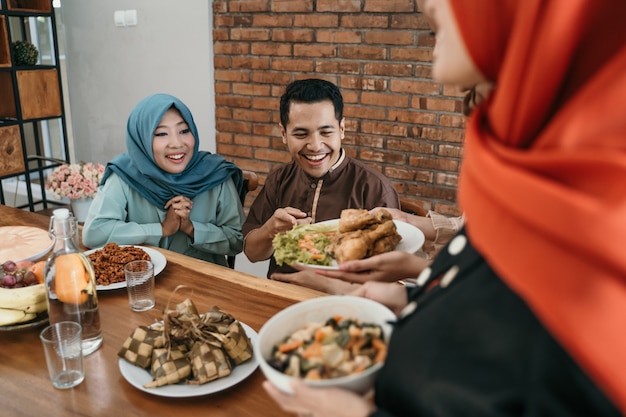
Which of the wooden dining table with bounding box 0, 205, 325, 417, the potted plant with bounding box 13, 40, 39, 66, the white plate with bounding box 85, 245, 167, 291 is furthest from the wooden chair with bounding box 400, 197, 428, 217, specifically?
the potted plant with bounding box 13, 40, 39, 66

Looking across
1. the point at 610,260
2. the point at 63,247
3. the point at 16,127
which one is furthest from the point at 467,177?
the point at 16,127

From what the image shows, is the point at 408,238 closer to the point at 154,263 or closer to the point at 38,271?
the point at 154,263

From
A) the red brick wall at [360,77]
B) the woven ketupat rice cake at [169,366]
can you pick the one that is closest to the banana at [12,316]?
the woven ketupat rice cake at [169,366]

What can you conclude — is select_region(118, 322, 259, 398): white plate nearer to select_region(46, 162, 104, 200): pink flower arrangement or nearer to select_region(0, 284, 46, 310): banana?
select_region(0, 284, 46, 310): banana

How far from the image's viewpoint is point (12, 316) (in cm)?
125

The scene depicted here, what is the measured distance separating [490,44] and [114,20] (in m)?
3.92

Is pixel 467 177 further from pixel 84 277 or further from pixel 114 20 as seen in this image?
pixel 114 20

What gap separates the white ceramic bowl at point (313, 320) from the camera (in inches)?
29.6

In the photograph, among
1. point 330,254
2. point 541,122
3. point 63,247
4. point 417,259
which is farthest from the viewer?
point 330,254

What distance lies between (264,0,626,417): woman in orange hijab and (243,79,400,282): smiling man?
1405mm

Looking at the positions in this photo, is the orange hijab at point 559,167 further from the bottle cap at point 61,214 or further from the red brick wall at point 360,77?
the red brick wall at point 360,77

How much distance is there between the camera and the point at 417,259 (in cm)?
145

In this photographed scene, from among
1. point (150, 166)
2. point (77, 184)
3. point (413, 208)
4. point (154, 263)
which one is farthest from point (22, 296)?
point (77, 184)

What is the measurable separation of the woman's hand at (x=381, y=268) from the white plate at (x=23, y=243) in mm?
930
